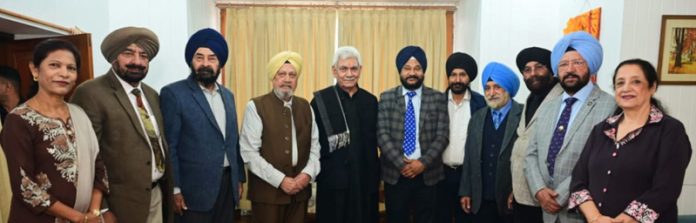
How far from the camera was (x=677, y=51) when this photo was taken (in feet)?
9.09

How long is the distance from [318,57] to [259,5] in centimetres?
91

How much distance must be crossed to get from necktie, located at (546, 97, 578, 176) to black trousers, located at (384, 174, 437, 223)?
33.0 inches

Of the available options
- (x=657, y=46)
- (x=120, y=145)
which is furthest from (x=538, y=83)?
(x=120, y=145)

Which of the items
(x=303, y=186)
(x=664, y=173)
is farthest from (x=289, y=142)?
(x=664, y=173)

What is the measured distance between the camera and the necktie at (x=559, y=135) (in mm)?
2045

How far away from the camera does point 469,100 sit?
2.84m

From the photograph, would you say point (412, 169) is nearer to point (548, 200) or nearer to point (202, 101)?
point (548, 200)

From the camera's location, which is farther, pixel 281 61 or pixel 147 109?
pixel 281 61

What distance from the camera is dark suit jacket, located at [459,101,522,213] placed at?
7.98 feet

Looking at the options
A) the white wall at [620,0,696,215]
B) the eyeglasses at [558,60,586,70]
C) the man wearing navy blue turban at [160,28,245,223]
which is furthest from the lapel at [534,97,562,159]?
the man wearing navy blue turban at [160,28,245,223]

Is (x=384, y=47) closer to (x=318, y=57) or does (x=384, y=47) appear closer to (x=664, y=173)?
(x=318, y=57)

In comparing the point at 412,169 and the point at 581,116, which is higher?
the point at 581,116

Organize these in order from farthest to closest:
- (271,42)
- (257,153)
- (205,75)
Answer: (271,42) < (257,153) < (205,75)

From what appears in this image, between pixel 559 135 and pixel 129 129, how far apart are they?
2.11 meters
